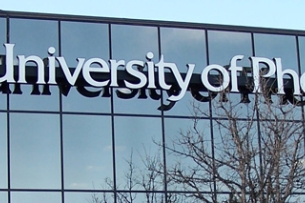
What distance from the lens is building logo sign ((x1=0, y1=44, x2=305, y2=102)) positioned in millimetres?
24469

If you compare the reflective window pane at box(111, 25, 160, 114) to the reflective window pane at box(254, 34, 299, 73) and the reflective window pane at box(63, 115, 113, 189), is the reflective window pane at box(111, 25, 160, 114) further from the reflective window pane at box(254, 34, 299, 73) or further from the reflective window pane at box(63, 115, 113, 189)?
the reflective window pane at box(254, 34, 299, 73)

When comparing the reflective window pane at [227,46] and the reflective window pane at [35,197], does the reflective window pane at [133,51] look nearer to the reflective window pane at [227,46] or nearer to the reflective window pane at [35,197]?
the reflective window pane at [227,46]

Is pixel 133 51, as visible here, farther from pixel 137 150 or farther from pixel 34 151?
pixel 34 151

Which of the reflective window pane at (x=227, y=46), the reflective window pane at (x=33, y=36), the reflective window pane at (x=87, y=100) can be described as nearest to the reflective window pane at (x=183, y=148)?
the reflective window pane at (x=87, y=100)

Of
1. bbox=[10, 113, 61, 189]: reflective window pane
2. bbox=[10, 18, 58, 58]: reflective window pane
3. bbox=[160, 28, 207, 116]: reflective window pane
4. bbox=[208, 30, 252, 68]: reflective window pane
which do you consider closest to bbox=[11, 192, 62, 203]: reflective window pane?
bbox=[10, 113, 61, 189]: reflective window pane

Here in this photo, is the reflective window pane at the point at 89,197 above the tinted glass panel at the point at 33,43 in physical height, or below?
below

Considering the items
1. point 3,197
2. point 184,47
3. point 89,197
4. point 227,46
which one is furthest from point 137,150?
point 227,46

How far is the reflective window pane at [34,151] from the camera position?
2414 cm

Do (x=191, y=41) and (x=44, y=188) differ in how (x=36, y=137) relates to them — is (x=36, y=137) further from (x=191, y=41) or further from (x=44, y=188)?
(x=191, y=41)

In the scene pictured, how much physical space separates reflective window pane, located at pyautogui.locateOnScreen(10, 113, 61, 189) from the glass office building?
28 millimetres

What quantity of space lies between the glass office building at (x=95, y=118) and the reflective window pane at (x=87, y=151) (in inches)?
1.1

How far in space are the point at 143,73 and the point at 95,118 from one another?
196 cm

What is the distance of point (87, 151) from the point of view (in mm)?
24938

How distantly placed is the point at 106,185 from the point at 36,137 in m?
2.44
